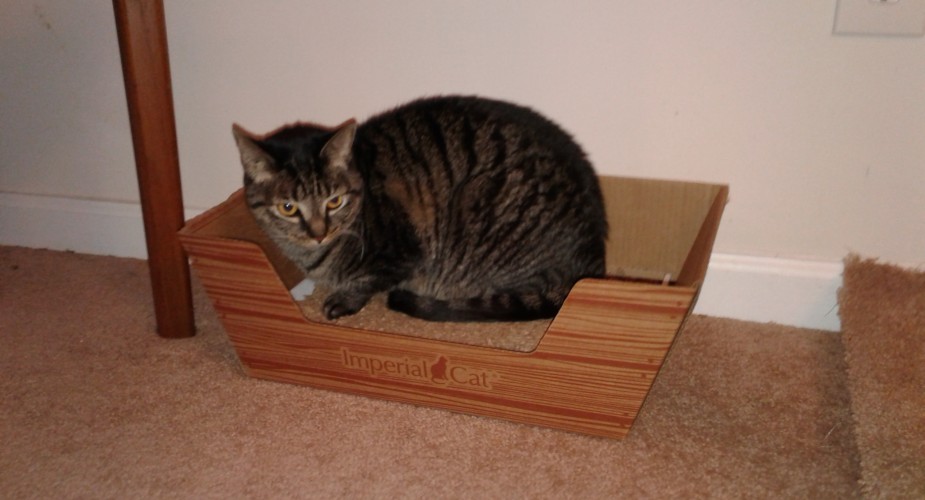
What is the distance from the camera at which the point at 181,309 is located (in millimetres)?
1318

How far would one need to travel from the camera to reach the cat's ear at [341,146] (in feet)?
3.65

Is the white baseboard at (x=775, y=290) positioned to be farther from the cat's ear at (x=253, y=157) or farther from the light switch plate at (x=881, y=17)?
the cat's ear at (x=253, y=157)

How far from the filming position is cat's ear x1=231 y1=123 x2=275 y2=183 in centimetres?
108

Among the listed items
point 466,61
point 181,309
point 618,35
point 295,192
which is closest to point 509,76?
point 466,61

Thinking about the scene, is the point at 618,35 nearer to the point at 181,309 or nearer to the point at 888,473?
the point at 888,473

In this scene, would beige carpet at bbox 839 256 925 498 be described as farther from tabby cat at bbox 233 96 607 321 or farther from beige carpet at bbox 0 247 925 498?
tabby cat at bbox 233 96 607 321

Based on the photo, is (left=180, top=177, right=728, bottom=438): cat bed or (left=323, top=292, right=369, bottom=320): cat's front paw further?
(left=323, top=292, right=369, bottom=320): cat's front paw

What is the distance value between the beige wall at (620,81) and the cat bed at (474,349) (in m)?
0.18

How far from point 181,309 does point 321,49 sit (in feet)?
2.06

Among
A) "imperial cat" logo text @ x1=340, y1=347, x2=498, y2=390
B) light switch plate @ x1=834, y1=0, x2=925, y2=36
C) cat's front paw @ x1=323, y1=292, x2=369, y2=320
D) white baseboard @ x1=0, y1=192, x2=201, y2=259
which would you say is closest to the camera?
"imperial cat" logo text @ x1=340, y1=347, x2=498, y2=390

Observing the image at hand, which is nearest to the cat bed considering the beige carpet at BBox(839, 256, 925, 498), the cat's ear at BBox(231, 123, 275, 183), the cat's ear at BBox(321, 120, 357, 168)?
the cat's ear at BBox(231, 123, 275, 183)

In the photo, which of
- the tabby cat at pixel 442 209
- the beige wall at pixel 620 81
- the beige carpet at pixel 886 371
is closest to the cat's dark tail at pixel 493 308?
the tabby cat at pixel 442 209

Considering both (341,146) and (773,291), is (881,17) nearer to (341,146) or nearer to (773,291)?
(773,291)

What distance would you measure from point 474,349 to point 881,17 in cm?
94
